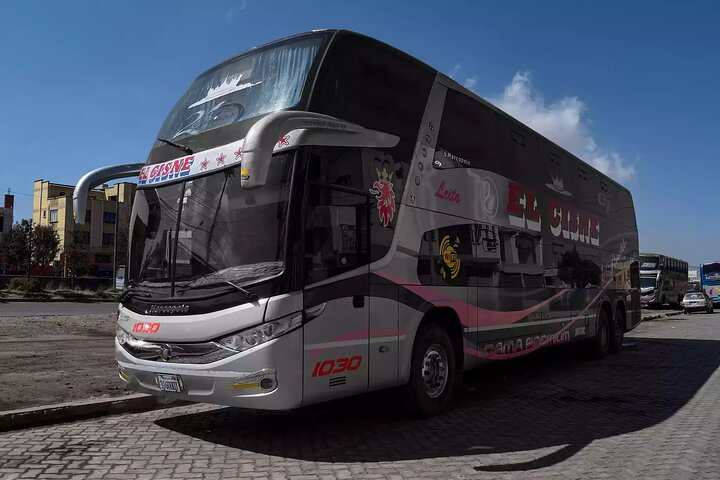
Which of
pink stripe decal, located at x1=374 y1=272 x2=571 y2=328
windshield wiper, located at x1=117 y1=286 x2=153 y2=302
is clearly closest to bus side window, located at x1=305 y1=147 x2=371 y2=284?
pink stripe decal, located at x1=374 y1=272 x2=571 y2=328

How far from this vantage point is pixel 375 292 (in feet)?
20.2

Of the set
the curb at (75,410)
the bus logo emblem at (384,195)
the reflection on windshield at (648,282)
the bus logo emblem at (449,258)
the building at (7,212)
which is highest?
the building at (7,212)

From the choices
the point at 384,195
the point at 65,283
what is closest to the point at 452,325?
the point at 384,195

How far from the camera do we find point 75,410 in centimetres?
683

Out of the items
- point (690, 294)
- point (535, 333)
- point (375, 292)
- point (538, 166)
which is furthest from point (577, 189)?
point (690, 294)

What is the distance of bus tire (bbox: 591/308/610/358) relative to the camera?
13.2m

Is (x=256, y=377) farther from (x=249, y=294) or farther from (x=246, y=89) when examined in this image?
(x=246, y=89)

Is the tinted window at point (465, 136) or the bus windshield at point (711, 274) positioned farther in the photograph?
the bus windshield at point (711, 274)

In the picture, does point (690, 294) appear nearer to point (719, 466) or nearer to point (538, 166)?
point (538, 166)

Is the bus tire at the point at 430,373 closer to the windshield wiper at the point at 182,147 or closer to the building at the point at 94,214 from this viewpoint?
the windshield wiper at the point at 182,147

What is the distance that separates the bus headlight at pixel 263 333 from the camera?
518 centimetres

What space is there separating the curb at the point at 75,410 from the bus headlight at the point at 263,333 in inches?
111

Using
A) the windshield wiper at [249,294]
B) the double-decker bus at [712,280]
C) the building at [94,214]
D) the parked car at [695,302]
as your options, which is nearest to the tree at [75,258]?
the building at [94,214]

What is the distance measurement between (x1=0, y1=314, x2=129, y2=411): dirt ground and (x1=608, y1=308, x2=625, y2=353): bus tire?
36.6 feet
